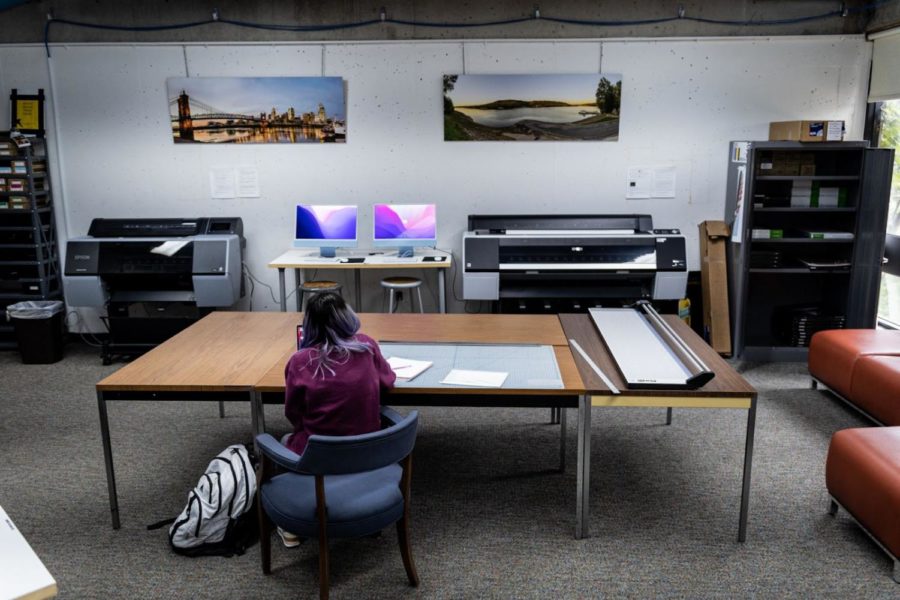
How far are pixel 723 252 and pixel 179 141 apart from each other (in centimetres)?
435

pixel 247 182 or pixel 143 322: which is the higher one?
pixel 247 182

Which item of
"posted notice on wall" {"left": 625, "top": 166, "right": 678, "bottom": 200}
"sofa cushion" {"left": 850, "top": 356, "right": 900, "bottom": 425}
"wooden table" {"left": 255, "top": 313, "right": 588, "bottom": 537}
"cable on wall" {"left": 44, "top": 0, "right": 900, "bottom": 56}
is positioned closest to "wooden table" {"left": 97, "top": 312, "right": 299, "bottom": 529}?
"wooden table" {"left": 255, "top": 313, "right": 588, "bottom": 537}

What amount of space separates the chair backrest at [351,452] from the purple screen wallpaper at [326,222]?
11.5ft

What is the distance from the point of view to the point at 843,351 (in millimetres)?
4156

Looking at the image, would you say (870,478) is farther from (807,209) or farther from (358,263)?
(358,263)

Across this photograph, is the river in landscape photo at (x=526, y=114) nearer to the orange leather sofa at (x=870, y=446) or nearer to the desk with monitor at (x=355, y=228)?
the desk with monitor at (x=355, y=228)

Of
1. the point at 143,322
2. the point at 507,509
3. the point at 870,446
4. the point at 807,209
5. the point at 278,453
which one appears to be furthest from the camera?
the point at 143,322

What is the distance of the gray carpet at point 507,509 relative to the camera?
2.58m

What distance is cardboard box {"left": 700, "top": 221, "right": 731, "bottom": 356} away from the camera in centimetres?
534

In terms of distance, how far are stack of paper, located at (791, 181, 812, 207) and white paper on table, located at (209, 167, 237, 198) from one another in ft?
14.1

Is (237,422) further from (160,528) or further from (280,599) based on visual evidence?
(280,599)

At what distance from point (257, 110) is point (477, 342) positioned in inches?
130

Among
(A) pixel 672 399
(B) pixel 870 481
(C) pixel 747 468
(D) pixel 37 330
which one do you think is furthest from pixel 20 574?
(D) pixel 37 330

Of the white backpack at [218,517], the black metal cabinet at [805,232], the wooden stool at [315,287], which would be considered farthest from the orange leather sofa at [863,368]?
the wooden stool at [315,287]
